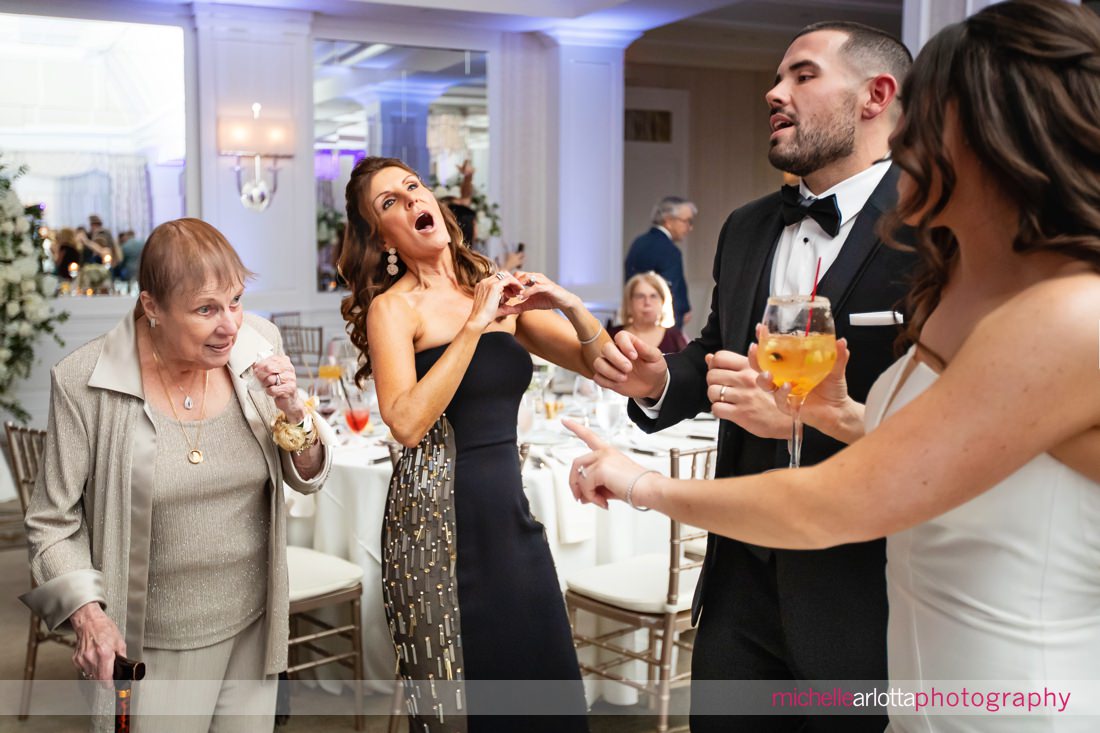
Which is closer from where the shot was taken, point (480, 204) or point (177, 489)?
point (177, 489)

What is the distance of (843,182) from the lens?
85.0 inches

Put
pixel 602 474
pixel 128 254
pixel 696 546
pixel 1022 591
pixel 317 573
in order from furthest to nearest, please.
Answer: pixel 128 254 < pixel 696 546 < pixel 317 573 < pixel 602 474 < pixel 1022 591

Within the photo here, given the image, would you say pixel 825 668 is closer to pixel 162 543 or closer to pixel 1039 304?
pixel 1039 304

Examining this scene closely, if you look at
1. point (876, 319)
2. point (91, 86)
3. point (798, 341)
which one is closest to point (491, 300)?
point (876, 319)

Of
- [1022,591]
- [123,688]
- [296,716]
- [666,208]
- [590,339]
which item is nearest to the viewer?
[1022,591]

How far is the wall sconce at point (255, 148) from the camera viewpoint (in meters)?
8.82

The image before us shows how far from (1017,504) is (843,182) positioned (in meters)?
1.01

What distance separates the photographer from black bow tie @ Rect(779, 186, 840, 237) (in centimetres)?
214

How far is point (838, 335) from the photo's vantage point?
204cm

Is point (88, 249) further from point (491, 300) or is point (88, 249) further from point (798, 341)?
point (798, 341)

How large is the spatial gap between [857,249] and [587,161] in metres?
8.10

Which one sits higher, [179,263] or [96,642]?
[179,263]

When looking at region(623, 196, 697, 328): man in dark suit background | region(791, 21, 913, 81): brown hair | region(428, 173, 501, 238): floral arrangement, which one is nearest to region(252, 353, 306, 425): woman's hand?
region(791, 21, 913, 81): brown hair

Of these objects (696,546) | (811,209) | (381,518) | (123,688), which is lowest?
(696,546)
